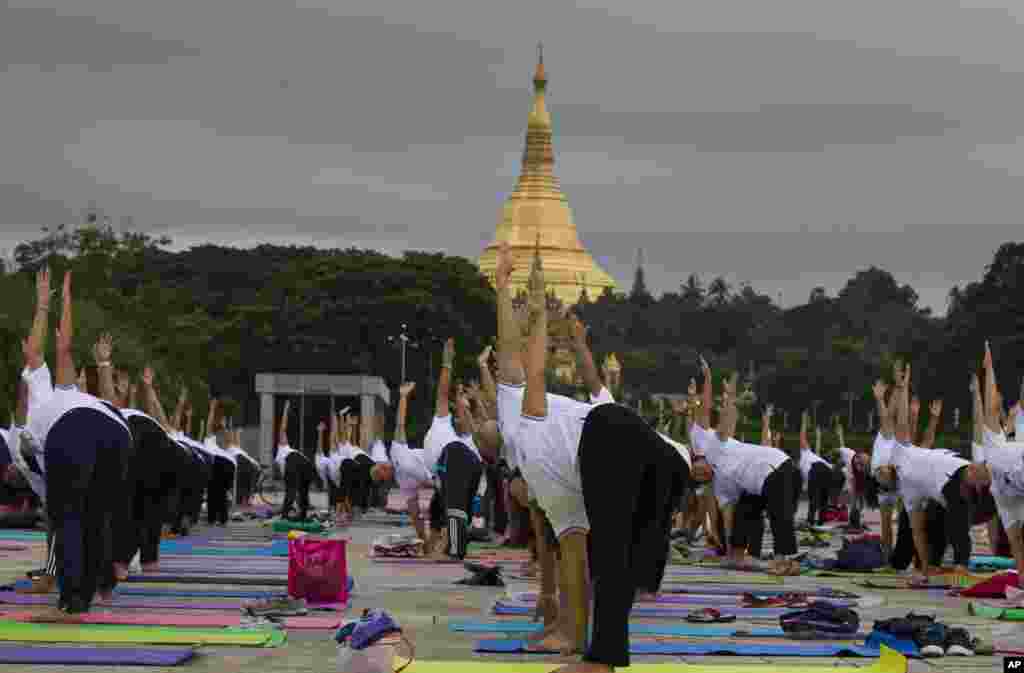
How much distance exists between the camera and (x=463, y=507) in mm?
22391

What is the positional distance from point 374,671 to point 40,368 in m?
5.24

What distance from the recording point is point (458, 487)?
22.2m

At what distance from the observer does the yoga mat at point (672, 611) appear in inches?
604

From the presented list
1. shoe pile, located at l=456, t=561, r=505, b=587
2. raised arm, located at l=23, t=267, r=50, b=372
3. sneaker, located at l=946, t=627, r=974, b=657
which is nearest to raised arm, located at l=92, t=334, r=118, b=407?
raised arm, located at l=23, t=267, r=50, b=372

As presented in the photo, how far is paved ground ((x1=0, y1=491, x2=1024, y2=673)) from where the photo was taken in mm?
11836

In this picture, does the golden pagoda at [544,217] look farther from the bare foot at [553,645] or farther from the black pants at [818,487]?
the bare foot at [553,645]

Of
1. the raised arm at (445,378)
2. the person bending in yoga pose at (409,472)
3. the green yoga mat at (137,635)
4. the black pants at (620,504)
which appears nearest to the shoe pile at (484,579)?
the raised arm at (445,378)

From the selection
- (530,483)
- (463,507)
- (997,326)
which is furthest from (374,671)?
(997,326)

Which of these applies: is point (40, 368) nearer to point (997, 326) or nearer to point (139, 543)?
point (139, 543)

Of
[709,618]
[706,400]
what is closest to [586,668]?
[709,618]

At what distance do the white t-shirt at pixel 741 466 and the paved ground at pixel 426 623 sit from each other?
1.41 m

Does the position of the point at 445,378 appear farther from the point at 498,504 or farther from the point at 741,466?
the point at 498,504

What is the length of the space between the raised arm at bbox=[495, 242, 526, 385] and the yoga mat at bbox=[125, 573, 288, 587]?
17.6 ft

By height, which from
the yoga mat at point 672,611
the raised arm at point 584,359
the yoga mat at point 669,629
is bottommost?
the yoga mat at point 669,629
